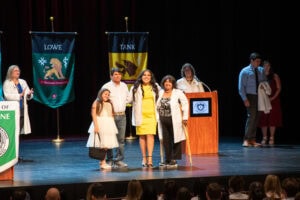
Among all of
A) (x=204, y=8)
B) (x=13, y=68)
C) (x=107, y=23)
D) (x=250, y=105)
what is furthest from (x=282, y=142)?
(x=13, y=68)

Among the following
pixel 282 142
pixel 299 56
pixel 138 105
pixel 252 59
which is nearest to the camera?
pixel 138 105

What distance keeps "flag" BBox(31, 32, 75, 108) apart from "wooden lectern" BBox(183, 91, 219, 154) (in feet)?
9.83

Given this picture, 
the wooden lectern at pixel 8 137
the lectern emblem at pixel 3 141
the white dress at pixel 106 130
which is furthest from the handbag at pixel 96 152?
the lectern emblem at pixel 3 141

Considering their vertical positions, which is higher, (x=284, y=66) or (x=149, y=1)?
(x=149, y=1)

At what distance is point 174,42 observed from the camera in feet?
49.4

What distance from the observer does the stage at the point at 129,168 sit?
8875 millimetres

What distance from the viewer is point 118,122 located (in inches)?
409

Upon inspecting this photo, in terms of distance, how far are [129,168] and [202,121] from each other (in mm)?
1957

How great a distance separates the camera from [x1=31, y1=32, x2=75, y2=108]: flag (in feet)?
44.0

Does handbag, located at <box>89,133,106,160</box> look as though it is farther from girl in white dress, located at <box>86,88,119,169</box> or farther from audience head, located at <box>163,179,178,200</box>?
audience head, located at <box>163,179,178,200</box>

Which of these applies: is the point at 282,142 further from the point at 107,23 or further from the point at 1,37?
the point at 1,37

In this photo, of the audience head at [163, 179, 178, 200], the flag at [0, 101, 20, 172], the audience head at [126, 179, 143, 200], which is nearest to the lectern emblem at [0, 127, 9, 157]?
the flag at [0, 101, 20, 172]

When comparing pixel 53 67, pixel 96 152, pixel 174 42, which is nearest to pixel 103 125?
pixel 96 152

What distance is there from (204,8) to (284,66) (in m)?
2.02
